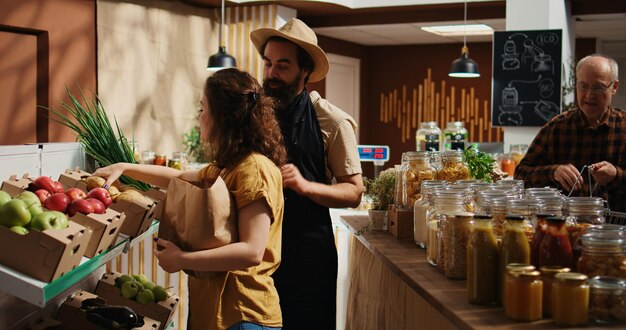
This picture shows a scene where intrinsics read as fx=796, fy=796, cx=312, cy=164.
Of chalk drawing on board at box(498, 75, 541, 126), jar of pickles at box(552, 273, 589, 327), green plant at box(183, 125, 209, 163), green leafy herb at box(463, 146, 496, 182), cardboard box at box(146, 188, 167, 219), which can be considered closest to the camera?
jar of pickles at box(552, 273, 589, 327)

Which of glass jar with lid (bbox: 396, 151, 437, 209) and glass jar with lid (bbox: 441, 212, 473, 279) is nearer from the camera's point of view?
glass jar with lid (bbox: 441, 212, 473, 279)

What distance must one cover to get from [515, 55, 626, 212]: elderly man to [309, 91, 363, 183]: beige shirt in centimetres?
112

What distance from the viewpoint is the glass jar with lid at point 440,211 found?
241cm

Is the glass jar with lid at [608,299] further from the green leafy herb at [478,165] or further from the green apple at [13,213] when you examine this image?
the green leafy herb at [478,165]

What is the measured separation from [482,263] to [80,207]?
111cm

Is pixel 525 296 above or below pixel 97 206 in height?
below

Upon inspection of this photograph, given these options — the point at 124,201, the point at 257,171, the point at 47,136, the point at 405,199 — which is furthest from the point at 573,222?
the point at 47,136

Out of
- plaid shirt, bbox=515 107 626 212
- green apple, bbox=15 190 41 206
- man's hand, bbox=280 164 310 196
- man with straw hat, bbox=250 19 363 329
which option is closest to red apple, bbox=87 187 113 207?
green apple, bbox=15 190 41 206

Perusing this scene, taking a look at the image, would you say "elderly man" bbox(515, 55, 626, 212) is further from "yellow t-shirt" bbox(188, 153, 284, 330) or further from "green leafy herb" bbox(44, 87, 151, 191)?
"green leafy herb" bbox(44, 87, 151, 191)

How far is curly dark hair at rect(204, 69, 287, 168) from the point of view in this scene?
7.53ft

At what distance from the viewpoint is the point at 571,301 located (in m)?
1.74

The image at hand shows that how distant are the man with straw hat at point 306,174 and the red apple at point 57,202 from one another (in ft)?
3.08

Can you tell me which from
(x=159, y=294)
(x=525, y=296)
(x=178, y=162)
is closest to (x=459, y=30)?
(x=178, y=162)

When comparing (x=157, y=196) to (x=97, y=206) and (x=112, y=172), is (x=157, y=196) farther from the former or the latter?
(x=97, y=206)
